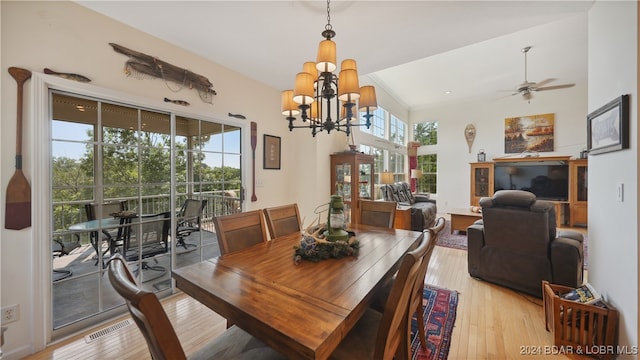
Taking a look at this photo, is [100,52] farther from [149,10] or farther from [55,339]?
[55,339]

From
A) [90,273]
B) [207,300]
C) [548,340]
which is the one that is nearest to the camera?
[207,300]

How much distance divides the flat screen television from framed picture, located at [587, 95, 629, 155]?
5.20m

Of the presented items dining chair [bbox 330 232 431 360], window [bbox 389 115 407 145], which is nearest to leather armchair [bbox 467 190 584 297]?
dining chair [bbox 330 232 431 360]

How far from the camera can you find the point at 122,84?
2188 millimetres

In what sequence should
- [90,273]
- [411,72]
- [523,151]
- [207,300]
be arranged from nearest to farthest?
[207,300] < [90,273] < [411,72] < [523,151]

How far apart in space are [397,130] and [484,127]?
8.00ft

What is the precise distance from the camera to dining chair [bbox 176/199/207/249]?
2.74m

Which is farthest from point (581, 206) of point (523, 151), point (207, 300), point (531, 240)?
point (207, 300)

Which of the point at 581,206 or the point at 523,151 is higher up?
the point at 523,151

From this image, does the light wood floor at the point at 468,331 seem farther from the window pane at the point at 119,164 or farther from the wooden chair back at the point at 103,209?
the window pane at the point at 119,164

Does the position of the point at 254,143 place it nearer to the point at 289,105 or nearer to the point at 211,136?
the point at 211,136

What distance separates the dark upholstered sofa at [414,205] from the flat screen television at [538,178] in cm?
230

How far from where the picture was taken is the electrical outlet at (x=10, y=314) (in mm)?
1656

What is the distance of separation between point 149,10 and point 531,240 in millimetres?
4153
